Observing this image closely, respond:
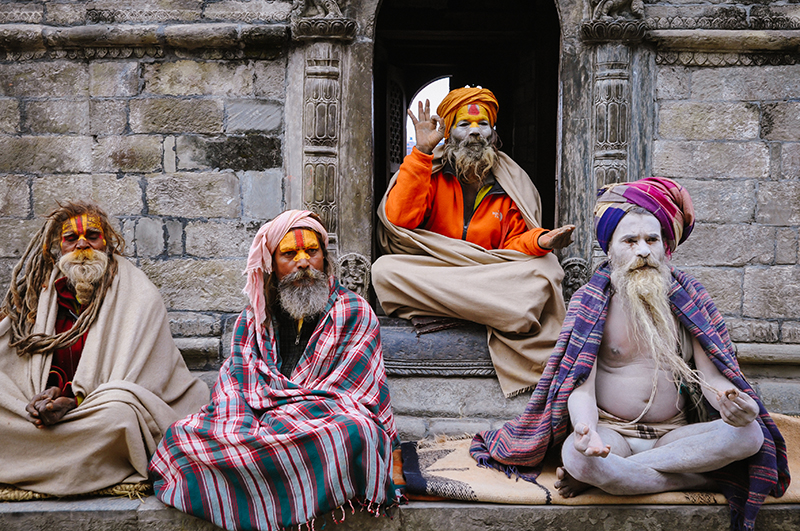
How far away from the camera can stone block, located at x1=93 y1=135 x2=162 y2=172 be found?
4.52 metres

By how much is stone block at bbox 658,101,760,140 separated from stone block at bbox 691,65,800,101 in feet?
0.21

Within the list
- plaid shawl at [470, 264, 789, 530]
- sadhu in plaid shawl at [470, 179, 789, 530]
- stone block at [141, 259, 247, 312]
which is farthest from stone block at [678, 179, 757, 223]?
stone block at [141, 259, 247, 312]

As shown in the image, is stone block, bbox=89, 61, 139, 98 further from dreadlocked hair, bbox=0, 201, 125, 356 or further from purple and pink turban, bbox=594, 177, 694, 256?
purple and pink turban, bbox=594, 177, 694, 256

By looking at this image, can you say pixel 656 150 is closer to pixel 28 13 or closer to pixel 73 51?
pixel 73 51

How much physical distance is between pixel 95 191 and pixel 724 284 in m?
4.46

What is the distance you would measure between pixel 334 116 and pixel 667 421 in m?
2.88

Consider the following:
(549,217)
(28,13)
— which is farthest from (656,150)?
(28,13)

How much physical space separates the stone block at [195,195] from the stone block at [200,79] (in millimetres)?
585

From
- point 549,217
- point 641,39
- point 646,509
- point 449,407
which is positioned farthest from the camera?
point 549,217

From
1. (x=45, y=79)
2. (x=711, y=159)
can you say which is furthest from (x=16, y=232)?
(x=711, y=159)

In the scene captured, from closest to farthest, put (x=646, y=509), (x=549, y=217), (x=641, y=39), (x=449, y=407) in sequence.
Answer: (x=646, y=509)
(x=449, y=407)
(x=641, y=39)
(x=549, y=217)

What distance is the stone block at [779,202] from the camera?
4.38 metres

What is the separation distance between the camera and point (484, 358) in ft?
13.4

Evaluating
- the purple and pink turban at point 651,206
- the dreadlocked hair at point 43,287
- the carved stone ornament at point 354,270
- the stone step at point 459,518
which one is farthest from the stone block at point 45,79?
the purple and pink turban at point 651,206
